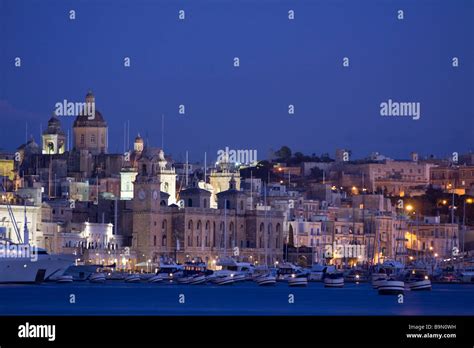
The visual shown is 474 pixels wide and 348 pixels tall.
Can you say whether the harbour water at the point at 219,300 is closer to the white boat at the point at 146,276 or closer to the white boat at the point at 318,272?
the white boat at the point at 146,276

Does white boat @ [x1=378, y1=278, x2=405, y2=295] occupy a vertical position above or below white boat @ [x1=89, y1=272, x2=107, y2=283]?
below

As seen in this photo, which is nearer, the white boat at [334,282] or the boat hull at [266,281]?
the white boat at [334,282]

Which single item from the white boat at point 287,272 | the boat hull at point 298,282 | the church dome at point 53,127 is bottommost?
the boat hull at point 298,282

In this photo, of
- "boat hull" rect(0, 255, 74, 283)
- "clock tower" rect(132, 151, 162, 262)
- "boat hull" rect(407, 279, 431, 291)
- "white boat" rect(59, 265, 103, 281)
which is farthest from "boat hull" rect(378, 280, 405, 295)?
"clock tower" rect(132, 151, 162, 262)

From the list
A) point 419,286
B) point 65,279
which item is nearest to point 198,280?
point 65,279

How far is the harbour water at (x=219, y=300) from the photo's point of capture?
47737mm

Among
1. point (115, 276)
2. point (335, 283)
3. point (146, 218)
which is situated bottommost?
point (335, 283)

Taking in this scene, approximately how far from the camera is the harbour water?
47737 millimetres

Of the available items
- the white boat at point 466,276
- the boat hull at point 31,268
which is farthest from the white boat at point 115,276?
the white boat at point 466,276

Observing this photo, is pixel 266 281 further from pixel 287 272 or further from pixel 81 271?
pixel 81 271

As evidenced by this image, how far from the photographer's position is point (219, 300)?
5550 centimetres

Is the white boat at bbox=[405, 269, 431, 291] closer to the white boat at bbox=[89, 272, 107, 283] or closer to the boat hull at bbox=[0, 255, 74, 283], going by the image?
the white boat at bbox=[89, 272, 107, 283]

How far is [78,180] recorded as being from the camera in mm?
91875
